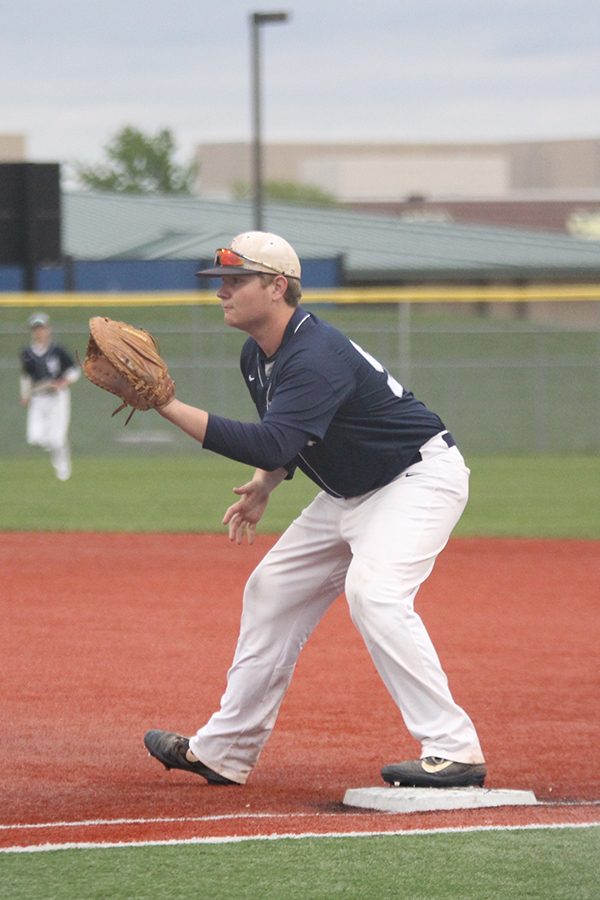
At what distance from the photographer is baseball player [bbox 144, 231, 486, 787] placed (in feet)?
16.1

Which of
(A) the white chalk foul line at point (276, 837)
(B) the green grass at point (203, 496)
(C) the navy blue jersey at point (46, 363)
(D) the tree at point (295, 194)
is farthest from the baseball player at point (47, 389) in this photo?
(D) the tree at point (295, 194)

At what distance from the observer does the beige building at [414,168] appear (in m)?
80.8

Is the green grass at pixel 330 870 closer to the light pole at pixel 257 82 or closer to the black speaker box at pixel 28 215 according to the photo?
the black speaker box at pixel 28 215

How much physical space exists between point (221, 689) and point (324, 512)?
2011mm

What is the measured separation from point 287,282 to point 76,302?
57.6 ft

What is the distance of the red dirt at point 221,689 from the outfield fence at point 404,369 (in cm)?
1151

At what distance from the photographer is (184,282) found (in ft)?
113

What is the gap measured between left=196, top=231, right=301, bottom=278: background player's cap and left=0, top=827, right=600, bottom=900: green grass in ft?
5.72

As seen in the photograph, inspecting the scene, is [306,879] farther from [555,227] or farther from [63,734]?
[555,227]

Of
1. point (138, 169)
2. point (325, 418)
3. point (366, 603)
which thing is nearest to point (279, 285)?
point (325, 418)

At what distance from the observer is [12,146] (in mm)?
76312

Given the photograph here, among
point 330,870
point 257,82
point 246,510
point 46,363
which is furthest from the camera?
point 257,82

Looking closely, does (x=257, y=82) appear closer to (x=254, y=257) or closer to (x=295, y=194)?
(x=254, y=257)

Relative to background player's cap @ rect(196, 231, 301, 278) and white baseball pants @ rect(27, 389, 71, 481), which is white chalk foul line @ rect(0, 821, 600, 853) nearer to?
background player's cap @ rect(196, 231, 301, 278)
